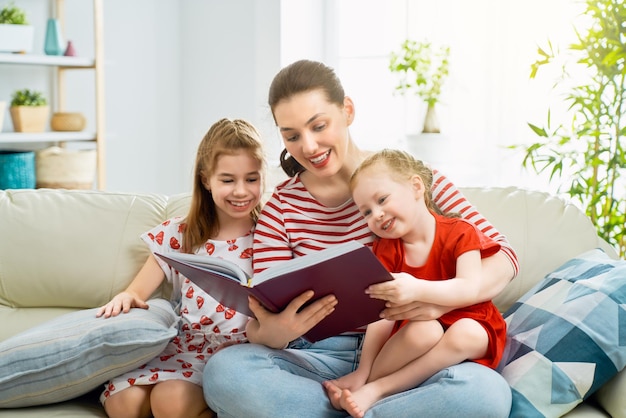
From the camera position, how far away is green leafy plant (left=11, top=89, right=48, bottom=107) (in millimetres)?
3719

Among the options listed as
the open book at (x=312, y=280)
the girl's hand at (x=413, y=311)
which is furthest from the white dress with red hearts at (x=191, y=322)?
the girl's hand at (x=413, y=311)

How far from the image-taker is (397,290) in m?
1.55

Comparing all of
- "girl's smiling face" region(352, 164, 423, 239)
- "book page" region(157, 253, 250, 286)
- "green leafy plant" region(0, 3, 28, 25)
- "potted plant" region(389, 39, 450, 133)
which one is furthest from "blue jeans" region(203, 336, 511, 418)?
"green leafy plant" region(0, 3, 28, 25)

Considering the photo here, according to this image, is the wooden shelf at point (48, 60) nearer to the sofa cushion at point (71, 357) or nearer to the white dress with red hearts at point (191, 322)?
the white dress with red hearts at point (191, 322)

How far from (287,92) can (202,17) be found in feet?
9.36

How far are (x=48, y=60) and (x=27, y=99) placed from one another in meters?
0.21

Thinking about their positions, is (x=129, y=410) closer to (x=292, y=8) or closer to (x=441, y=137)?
(x=441, y=137)

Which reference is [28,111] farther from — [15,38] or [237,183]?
[237,183]

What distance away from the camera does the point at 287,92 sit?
5.94 feet

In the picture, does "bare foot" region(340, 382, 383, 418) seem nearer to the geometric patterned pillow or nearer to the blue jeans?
the blue jeans

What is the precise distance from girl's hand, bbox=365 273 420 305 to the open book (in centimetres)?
2

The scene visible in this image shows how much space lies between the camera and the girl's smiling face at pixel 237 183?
1.95m

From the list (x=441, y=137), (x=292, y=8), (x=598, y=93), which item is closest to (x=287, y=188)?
(x=598, y=93)

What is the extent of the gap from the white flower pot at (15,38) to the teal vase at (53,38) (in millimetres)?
158
